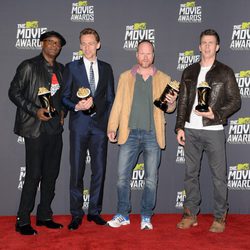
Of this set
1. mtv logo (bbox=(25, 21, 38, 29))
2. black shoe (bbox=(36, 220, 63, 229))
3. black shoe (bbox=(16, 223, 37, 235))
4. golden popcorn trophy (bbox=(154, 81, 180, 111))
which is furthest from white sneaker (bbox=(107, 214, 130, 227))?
mtv logo (bbox=(25, 21, 38, 29))

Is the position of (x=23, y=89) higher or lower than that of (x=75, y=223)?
higher

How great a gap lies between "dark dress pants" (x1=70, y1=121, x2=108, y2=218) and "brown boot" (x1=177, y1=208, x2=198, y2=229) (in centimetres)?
92

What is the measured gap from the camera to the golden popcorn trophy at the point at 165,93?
3617 millimetres

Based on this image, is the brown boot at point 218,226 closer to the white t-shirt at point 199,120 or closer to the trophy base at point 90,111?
the white t-shirt at point 199,120

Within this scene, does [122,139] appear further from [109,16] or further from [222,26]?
[222,26]

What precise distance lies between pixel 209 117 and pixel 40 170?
5.78 feet

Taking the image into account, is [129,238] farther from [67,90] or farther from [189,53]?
[189,53]

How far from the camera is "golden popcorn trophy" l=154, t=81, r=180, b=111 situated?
3617mm

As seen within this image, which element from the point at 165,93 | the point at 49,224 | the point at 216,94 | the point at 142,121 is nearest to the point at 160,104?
the point at 165,93

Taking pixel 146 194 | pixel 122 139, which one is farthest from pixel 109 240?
pixel 122 139

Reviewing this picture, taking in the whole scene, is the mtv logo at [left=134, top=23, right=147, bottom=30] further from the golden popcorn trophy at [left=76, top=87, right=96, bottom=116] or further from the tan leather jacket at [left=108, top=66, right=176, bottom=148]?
the golden popcorn trophy at [left=76, top=87, right=96, bottom=116]

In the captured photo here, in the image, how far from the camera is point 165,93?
368 cm

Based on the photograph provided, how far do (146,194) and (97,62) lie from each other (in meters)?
1.48

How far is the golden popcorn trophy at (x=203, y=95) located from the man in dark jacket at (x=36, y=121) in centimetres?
138
